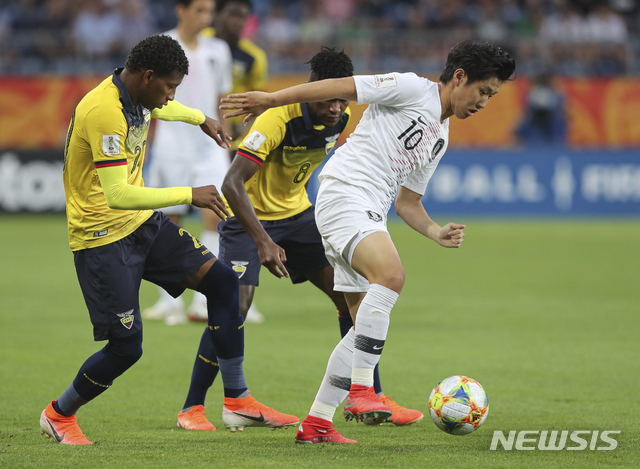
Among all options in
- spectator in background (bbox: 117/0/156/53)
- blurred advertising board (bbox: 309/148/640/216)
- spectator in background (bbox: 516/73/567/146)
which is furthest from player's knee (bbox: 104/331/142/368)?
spectator in background (bbox: 117/0/156/53)

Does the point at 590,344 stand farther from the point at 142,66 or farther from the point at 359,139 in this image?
the point at 142,66

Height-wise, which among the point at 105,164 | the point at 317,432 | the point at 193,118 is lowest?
the point at 317,432

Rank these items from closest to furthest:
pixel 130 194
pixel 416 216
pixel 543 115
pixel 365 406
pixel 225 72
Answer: pixel 130 194
pixel 365 406
pixel 416 216
pixel 225 72
pixel 543 115

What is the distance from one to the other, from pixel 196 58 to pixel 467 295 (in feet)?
13.2

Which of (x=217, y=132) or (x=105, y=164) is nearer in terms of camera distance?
(x=105, y=164)

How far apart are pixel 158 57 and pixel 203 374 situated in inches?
70.4

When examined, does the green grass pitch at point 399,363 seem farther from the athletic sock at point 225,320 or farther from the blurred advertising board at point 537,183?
the blurred advertising board at point 537,183

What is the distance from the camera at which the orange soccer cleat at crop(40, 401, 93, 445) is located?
441 cm

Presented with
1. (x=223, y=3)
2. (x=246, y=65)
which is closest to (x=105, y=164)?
(x=223, y=3)

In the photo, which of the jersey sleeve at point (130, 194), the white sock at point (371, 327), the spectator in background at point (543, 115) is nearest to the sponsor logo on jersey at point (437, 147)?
the white sock at point (371, 327)

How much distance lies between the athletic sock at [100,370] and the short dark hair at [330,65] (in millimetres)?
1874

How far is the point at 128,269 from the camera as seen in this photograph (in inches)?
176

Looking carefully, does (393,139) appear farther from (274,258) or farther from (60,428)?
(60,428)

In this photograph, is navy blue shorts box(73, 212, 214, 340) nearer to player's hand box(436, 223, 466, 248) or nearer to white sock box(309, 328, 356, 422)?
white sock box(309, 328, 356, 422)
